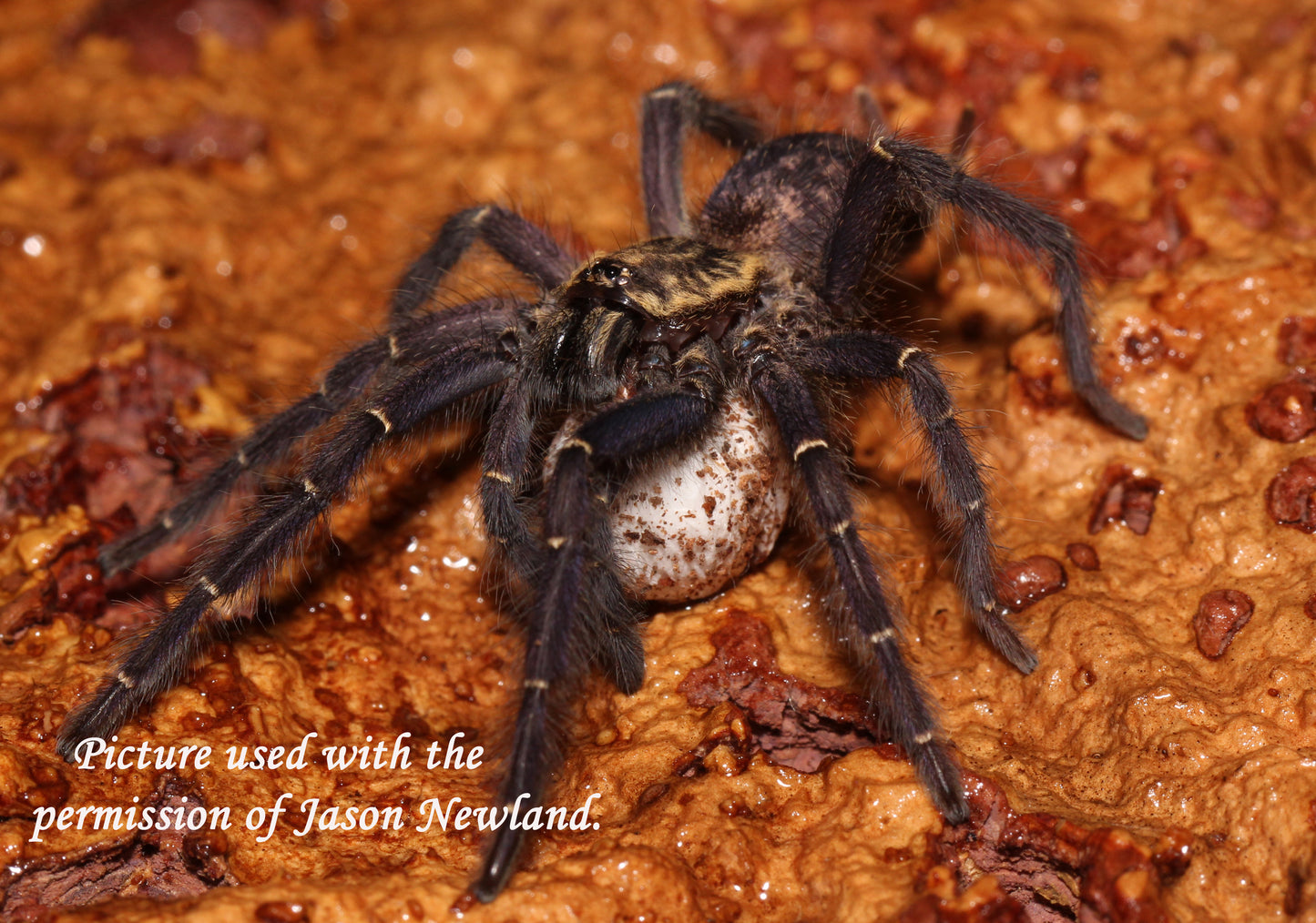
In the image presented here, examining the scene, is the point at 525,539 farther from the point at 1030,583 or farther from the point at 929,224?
the point at 929,224

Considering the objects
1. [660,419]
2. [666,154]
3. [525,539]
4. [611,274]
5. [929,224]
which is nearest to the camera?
[660,419]

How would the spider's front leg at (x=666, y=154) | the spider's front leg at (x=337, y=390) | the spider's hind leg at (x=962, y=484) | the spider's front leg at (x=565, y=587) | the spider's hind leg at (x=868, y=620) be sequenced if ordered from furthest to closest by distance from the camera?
the spider's front leg at (x=666, y=154) < the spider's front leg at (x=337, y=390) < the spider's hind leg at (x=962, y=484) < the spider's hind leg at (x=868, y=620) < the spider's front leg at (x=565, y=587)

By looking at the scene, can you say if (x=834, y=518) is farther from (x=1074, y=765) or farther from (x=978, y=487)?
(x=1074, y=765)

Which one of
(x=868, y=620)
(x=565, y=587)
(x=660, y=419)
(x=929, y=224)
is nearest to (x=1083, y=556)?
(x=868, y=620)

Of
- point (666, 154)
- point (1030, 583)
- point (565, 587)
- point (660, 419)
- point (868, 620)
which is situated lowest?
point (1030, 583)

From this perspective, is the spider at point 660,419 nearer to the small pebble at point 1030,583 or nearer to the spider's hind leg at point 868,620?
the spider's hind leg at point 868,620

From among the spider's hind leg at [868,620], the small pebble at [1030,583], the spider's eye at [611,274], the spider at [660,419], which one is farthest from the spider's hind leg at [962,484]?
the spider's eye at [611,274]
